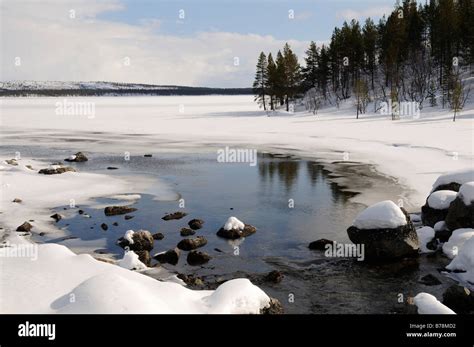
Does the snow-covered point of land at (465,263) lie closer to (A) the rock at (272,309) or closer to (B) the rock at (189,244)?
(A) the rock at (272,309)

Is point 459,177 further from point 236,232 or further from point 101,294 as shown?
point 101,294

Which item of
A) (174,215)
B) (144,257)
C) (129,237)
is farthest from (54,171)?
(144,257)

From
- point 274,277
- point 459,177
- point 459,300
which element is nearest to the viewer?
point 459,300

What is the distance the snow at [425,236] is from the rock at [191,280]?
6915mm

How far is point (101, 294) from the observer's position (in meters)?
8.33

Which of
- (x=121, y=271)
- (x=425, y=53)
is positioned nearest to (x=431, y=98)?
(x=425, y=53)

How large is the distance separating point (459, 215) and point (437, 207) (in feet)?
4.24

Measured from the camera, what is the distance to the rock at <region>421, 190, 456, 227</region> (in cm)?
1612

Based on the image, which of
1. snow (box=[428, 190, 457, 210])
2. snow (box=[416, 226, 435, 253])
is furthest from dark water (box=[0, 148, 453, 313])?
snow (box=[428, 190, 457, 210])

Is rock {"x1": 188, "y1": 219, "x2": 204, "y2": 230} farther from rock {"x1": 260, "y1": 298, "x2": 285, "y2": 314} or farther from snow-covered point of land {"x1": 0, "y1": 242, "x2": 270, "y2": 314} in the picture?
rock {"x1": 260, "y1": 298, "x2": 285, "y2": 314}

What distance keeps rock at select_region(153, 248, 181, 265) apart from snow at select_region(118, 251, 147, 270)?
73 cm

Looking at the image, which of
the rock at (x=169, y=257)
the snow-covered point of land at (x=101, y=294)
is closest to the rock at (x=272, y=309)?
the snow-covered point of land at (x=101, y=294)
